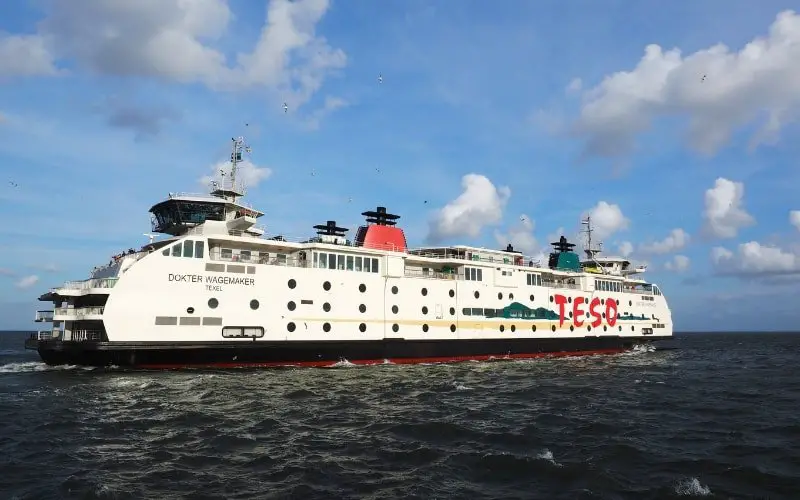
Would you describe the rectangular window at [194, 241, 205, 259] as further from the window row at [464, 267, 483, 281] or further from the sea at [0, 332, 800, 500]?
the window row at [464, 267, 483, 281]

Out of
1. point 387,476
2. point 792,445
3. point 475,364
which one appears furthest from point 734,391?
point 387,476

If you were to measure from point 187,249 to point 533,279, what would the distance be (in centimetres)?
2387

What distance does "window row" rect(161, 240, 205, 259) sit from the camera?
2478 cm

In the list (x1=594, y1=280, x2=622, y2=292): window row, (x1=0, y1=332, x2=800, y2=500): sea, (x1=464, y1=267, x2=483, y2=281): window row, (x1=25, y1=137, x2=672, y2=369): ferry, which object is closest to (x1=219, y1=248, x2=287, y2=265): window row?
(x1=25, y1=137, x2=672, y2=369): ferry

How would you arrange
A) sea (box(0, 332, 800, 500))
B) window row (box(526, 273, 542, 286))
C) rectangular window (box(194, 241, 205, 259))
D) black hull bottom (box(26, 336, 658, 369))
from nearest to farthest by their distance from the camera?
sea (box(0, 332, 800, 500)), black hull bottom (box(26, 336, 658, 369)), rectangular window (box(194, 241, 205, 259)), window row (box(526, 273, 542, 286))

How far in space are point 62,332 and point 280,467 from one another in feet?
69.8

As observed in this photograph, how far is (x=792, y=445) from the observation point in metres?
12.8

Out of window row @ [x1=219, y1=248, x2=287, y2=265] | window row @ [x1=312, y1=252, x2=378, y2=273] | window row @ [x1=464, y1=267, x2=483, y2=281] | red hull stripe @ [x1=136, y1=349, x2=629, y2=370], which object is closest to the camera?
red hull stripe @ [x1=136, y1=349, x2=629, y2=370]

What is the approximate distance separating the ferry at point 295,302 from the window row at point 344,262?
0.20 ft

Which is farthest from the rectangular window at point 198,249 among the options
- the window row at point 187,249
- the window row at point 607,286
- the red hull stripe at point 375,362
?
the window row at point 607,286

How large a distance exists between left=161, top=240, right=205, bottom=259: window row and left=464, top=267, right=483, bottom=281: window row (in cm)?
1681

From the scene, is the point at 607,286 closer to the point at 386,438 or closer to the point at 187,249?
the point at 187,249

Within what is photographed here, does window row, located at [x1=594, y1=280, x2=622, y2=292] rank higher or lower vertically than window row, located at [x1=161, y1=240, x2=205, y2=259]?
lower

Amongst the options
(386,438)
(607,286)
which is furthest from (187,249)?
(607,286)
